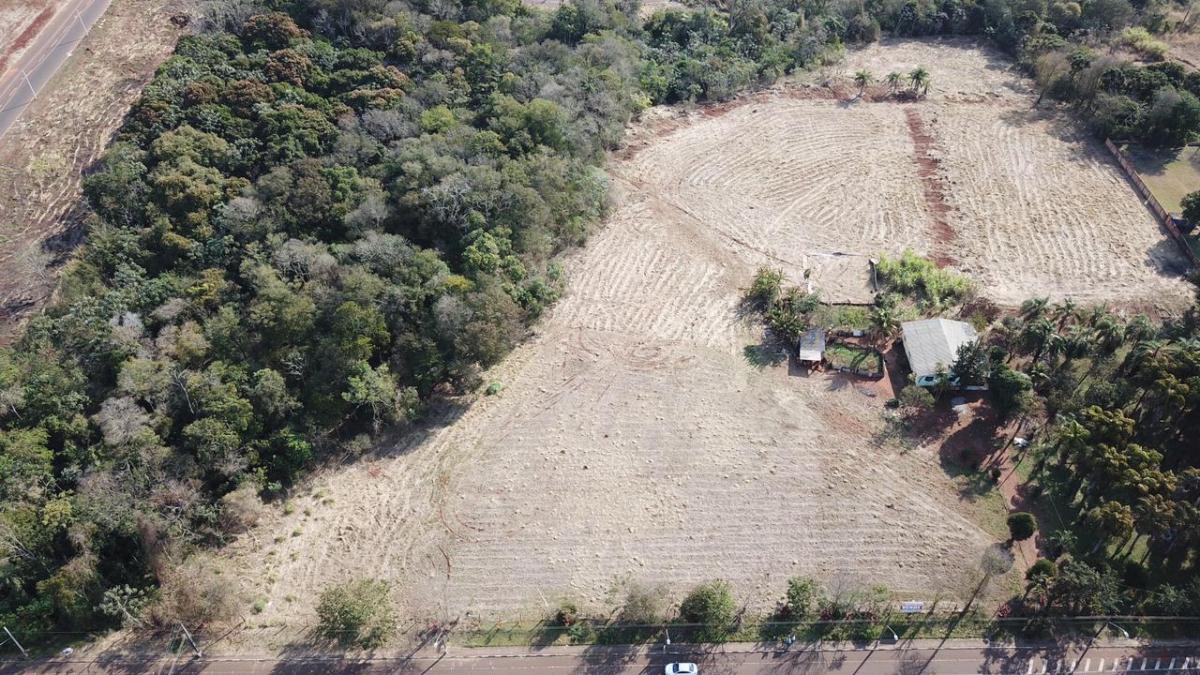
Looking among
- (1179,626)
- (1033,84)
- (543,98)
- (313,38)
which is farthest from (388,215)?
(1033,84)

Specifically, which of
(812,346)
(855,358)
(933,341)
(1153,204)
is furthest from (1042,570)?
(1153,204)

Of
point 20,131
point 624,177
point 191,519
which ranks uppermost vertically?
point 20,131

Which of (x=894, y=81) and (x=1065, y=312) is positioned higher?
(x=894, y=81)

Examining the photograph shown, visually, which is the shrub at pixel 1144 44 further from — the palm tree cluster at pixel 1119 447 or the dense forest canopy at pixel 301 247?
the palm tree cluster at pixel 1119 447

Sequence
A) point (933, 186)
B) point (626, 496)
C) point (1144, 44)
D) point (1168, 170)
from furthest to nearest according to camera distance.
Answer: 1. point (1144, 44)
2. point (1168, 170)
3. point (933, 186)
4. point (626, 496)

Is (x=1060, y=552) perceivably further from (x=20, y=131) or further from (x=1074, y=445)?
(x=20, y=131)

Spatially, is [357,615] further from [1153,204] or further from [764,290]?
[1153,204]

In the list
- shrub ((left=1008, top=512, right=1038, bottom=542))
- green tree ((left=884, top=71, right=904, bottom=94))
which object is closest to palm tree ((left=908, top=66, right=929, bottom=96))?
green tree ((left=884, top=71, right=904, bottom=94))
